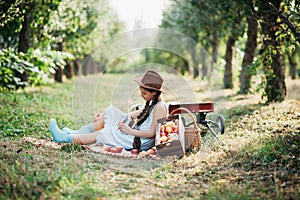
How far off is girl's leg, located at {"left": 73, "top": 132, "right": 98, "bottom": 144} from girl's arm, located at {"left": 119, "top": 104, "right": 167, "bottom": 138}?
0.57 metres

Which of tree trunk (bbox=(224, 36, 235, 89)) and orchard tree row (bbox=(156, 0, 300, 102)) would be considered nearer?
orchard tree row (bbox=(156, 0, 300, 102))

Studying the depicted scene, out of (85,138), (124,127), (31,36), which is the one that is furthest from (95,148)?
(31,36)

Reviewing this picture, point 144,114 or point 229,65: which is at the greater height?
point 229,65

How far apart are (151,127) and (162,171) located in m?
1.23

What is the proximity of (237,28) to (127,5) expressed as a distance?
561 cm

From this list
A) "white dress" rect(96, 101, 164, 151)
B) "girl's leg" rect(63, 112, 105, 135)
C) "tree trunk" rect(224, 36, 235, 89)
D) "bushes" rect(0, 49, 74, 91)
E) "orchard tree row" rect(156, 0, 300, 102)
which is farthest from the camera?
"tree trunk" rect(224, 36, 235, 89)

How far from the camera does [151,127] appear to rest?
7.14 m

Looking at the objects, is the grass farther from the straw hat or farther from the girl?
the straw hat

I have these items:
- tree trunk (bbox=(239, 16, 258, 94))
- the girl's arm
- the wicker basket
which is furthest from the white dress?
tree trunk (bbox=(239, 16, 258, 94))

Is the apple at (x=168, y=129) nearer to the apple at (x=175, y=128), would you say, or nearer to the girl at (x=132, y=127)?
the apple at (x=175, y=128)

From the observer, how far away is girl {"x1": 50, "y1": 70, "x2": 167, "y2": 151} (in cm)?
712

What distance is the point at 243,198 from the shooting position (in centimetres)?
475

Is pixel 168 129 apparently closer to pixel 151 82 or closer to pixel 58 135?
pixel 151 82

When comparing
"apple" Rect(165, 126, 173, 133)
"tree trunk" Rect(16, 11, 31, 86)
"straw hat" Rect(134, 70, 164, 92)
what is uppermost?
"tree trunk" Rect(16, 11, 31, 86)
